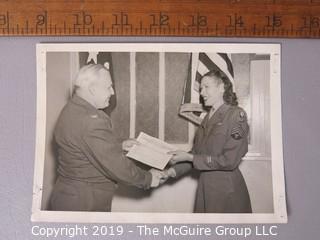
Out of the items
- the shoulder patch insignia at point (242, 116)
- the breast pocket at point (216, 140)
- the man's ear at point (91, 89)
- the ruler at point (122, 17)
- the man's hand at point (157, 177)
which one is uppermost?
the ruler at point (122, 17)

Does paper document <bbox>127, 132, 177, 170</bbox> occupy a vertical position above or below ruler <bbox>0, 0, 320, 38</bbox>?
below

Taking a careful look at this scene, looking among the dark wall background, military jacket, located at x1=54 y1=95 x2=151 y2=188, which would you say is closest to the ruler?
the dark wall background

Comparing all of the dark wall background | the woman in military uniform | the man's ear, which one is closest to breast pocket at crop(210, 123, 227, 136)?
the woman in military uniform

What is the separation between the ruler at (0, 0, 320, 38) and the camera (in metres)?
0.86

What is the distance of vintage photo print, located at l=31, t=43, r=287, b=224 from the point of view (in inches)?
33.4

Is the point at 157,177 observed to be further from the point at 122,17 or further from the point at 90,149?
the point at 122,17

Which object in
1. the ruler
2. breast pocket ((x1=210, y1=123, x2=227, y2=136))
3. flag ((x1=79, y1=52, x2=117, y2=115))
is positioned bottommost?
breast pocket ((x1=210, y1=123, x2=227, y2=136))

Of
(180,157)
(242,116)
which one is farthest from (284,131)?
(180,157)

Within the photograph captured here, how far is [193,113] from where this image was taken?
33.8 inches

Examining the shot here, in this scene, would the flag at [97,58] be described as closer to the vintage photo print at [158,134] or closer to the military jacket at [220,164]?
the vintage photo print at [158,134]

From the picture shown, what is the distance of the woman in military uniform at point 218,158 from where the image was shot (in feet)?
2.78

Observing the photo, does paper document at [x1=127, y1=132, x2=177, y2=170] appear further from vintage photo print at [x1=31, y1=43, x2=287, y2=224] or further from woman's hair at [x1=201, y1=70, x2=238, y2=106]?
woman's hair at [x1=201, y1=70, x2=238, y2=106]

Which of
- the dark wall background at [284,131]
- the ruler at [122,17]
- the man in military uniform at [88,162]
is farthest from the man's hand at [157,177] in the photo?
the ruler at [122,17]

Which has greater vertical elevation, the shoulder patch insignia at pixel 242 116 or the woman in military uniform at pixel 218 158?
the shoulder patch insignia at pixel 242 116
